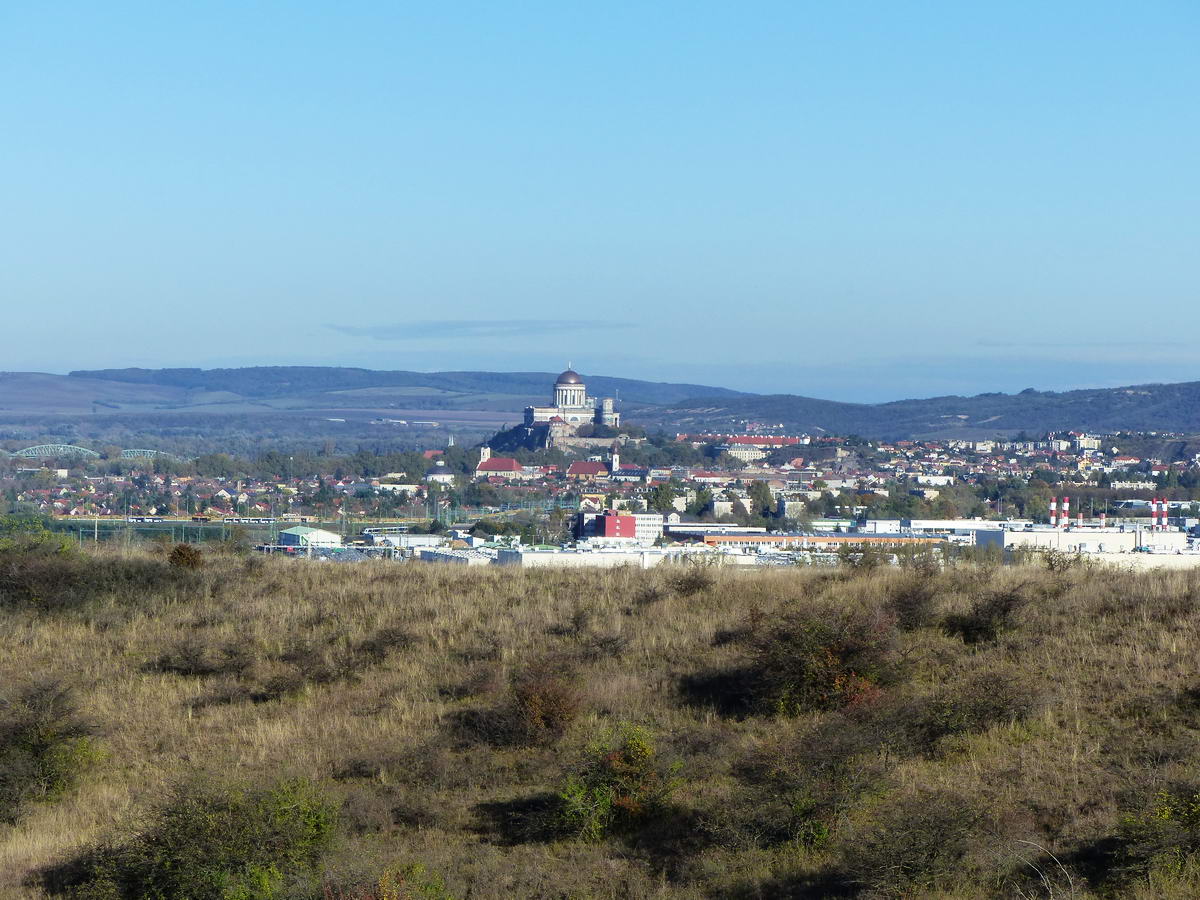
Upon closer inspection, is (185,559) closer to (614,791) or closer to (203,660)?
(203,660)

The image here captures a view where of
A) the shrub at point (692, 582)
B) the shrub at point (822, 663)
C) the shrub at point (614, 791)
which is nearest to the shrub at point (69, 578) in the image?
the shrub at point (692, 582)

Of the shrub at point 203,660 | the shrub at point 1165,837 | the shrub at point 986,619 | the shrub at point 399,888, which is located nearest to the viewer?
the shrub at point 399,888

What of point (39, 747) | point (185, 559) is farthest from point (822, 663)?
point (185, 559)

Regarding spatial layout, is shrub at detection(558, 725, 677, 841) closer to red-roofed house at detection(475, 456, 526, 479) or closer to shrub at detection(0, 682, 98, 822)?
shrub at detection(0, 682, 98, 822)

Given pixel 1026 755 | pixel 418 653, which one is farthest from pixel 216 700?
pixel 1026 755

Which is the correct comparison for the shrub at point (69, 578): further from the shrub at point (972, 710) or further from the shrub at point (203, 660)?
the shrub at point (972, 710)

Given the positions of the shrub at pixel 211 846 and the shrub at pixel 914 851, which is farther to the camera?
the shrub at pixel 211 846

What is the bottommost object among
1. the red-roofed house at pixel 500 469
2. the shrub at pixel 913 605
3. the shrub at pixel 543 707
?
the red-roofed house at pixel 500 469

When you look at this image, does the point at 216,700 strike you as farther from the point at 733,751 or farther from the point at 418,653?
the point at 733,751
